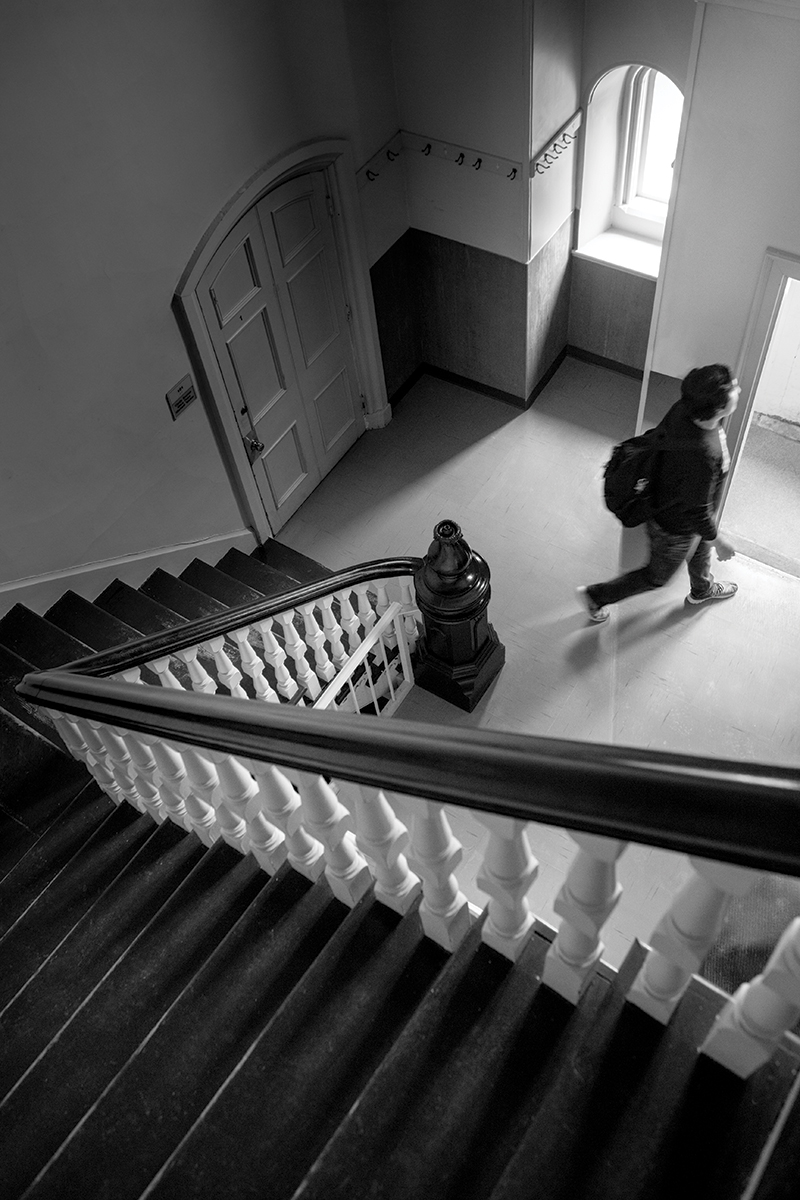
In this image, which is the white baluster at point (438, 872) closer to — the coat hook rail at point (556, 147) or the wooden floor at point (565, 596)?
the wooden floor at point (565, 596)

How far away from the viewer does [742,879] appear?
1.12m

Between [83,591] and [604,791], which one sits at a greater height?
[604,791]

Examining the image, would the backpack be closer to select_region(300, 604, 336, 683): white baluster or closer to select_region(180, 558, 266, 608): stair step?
select_region(300, 604, 336, 683): white baluster

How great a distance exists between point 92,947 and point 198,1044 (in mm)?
706

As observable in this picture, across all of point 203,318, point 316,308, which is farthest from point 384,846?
point 316,308

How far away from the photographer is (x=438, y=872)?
1.62 metres

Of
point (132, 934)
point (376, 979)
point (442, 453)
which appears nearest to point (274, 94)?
point (442, 453)

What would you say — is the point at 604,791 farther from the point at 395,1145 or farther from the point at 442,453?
the point at 442,453

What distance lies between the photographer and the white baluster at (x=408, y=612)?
14.7ft

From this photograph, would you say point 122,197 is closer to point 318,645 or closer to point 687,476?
point 318,645

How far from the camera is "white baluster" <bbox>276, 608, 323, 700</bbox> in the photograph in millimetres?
3867

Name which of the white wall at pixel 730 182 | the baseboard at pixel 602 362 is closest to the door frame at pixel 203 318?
the baseboard at pixel 602 362

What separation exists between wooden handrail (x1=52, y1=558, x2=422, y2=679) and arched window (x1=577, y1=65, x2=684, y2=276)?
11.1 feet

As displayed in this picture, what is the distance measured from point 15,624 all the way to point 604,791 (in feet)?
13.7
